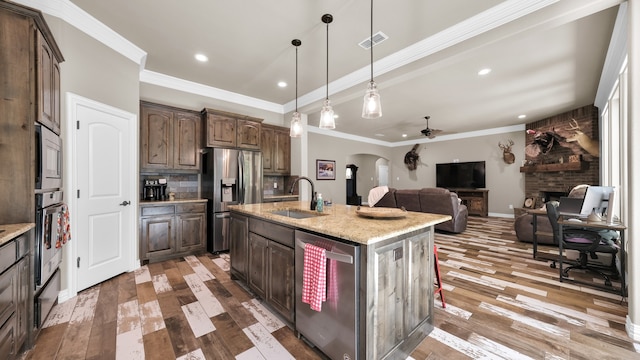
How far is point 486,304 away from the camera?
7.62 ft

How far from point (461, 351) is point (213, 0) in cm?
362

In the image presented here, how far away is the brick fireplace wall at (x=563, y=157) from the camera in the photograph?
213 inches

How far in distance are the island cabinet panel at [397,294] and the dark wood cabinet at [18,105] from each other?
2416 mm

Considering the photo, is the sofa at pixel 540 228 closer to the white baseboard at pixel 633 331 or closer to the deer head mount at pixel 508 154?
the white baseboard at pixel 633 331

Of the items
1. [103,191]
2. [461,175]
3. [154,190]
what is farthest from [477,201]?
[103,191]

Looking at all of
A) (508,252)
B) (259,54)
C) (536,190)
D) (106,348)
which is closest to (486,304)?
(508,252)

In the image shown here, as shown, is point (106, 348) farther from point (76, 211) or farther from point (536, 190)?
point (536, 190)

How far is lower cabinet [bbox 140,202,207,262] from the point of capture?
11.1 ft

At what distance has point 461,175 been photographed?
8234 mm

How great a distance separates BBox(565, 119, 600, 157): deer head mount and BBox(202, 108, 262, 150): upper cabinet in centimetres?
717

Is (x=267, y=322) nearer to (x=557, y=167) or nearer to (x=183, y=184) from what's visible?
(x=183, y=184)

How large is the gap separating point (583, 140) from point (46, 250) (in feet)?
29.6

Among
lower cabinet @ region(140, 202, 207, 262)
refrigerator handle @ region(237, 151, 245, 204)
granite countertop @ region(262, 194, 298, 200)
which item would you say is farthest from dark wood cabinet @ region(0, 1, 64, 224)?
granite countertop @ region(262, 194, 298, 200)

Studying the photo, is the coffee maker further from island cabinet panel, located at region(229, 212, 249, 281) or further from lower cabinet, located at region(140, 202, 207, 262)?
island cabinet panel, located at region(229, 212, 249, 281)
